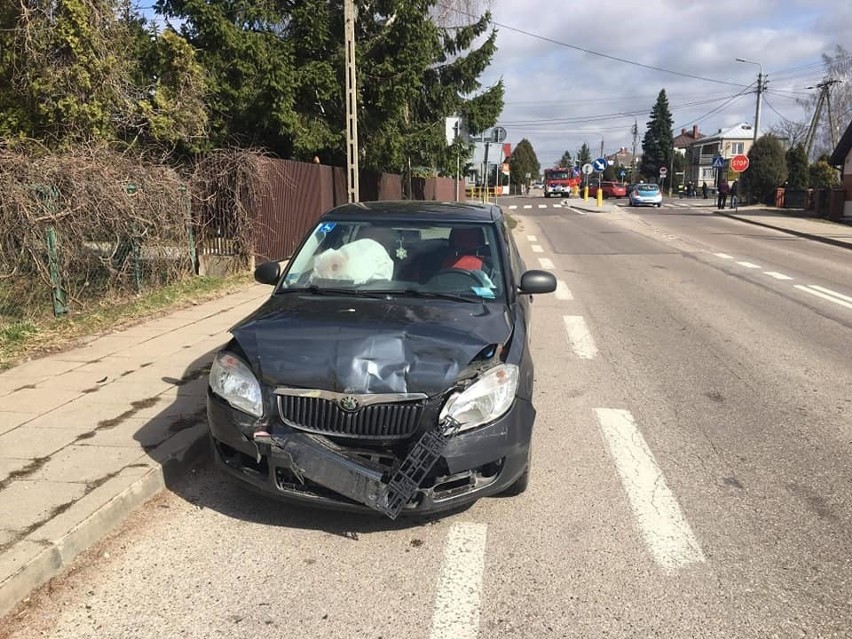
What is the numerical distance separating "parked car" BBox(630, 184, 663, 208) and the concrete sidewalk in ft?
148

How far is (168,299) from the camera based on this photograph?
383 inches

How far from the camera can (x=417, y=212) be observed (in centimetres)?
511

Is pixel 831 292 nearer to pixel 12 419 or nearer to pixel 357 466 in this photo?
pixel 357 466

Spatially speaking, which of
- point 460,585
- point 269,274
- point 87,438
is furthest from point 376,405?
point 87,438

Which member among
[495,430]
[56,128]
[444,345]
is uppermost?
[56,128]

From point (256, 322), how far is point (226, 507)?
1.08 metres

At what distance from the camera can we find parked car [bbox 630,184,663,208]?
158ft

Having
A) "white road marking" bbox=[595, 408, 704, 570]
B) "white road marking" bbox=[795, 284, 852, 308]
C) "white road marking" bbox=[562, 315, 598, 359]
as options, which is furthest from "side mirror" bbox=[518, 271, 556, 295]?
"white road marking" bbox=[795, 284, 852, 308]

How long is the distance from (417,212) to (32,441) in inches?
120

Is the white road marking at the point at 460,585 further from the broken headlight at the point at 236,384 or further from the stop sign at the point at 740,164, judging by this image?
the stop sign at the point at 740,164

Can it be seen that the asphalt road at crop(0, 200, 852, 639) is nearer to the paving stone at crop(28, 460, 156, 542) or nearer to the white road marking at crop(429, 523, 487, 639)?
the white road marking at crop(429, 523, 487, 639)

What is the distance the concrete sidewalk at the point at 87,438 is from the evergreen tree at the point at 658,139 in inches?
4062

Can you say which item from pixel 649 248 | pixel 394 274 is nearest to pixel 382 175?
pixel 649 248

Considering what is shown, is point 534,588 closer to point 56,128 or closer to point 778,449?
point 778,449
